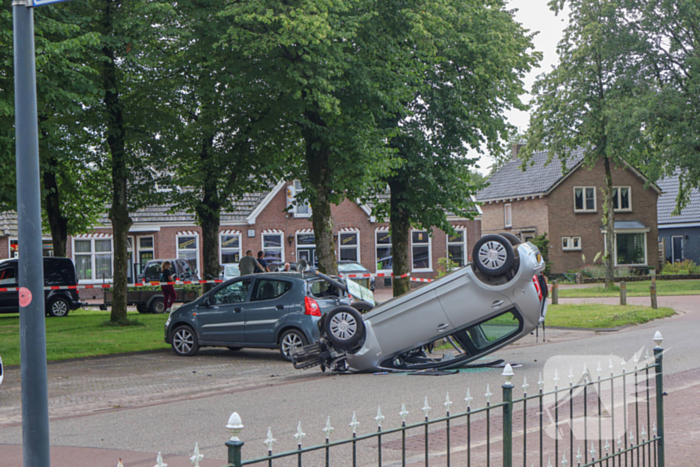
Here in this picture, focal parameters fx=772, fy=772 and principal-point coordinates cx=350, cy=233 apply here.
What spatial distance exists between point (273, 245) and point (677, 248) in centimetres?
3105

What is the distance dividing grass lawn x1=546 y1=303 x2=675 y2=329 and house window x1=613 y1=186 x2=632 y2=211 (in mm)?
29060

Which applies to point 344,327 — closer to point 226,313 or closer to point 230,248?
point 226,313

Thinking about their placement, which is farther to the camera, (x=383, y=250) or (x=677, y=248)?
(x=677, y=248)

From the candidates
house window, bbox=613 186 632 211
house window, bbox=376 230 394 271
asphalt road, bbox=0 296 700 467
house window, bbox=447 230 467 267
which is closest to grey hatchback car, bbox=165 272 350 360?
asphalt road, bbox=0 296 700 467

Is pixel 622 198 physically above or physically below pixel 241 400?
above

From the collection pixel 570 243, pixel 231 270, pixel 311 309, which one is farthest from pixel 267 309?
pixel 570 243

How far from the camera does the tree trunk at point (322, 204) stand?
20.0 m

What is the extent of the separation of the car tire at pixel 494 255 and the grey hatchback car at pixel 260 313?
3.67 metres

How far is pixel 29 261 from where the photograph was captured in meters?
4.36

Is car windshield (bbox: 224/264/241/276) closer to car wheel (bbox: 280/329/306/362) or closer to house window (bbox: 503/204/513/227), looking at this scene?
car wheel (bbox: 280/329/306/362)

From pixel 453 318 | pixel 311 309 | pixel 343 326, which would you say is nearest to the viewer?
pixel 453 318

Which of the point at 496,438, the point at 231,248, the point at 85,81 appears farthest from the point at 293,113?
the point at 231,248

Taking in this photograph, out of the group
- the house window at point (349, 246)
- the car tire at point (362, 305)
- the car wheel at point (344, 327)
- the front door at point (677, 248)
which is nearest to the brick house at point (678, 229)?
the front door at point (677, 248)

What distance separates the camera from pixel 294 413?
9211mm
